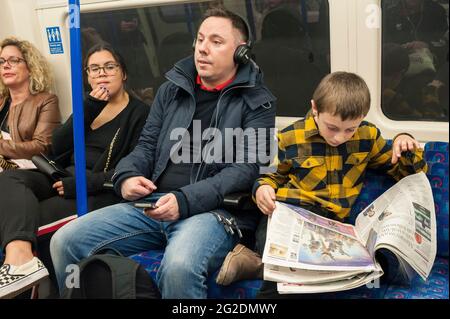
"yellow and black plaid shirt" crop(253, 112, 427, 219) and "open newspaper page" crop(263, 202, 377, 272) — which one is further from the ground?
"yellow and black plaid shirt" crop(253, 112, 427, 219)

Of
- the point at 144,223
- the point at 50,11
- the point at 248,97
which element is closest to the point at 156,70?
the point at 50,11

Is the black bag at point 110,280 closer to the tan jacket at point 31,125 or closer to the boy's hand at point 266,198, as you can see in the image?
the boy's hand at point 266,198

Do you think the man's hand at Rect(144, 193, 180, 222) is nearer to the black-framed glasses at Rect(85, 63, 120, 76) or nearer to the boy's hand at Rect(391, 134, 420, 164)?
the boy's hand at Rect(391, 134, 420, 164)

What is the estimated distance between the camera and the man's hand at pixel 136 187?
2154 millimetres

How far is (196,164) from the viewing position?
2.22 meters

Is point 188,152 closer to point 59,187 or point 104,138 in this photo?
point 104,138

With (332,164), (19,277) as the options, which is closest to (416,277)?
(332,164)

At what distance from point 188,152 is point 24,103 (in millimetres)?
1471

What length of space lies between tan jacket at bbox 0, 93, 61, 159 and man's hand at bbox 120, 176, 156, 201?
1.08m

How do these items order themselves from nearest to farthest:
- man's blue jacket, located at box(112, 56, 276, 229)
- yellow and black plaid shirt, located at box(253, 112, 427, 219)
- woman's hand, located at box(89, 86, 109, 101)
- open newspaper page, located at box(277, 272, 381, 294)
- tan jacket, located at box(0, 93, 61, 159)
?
1. open newspaper page, located at box(277, 272, 381, 294)
2. yellow and black plaid shirt, located at box(253, 112, 427, 219)
3. man's blue jacket, located at box(112, 56, 276, 229)
4. woman's hand, located at box(89, 86, 109, 101)
5. tan jacket, located at box(0, 93, 61, 159)

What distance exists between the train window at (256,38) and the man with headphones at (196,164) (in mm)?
358

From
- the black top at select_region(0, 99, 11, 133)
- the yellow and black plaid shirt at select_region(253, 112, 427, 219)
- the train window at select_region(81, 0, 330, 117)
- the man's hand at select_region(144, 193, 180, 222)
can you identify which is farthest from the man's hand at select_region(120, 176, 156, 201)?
the black top at select_region(0, 99, 11, 133)

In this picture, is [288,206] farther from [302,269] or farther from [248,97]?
[248,97]

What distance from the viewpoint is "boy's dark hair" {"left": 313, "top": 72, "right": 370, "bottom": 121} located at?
1.72 metres
